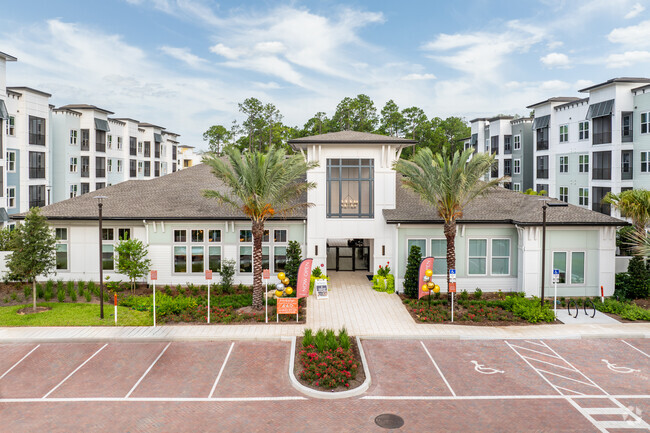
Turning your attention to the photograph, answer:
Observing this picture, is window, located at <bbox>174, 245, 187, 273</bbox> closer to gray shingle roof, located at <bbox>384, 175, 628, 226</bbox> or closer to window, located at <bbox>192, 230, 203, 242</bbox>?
window, located at <bbox>192, 230, 203, 242</bbox>

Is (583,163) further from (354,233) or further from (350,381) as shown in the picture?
(350,381)

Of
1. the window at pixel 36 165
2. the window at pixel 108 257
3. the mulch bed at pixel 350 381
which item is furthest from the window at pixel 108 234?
the window at pixel 36 165

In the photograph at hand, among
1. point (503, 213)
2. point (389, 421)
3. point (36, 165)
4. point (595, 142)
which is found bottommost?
point (389, 421)

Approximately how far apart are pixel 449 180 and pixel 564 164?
30.8 meters

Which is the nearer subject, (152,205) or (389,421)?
(389,421)

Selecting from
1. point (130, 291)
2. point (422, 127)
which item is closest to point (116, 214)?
point (130, 291)

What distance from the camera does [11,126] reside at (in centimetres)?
4297

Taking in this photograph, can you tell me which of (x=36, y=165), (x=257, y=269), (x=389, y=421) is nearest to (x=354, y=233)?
(x=257, y=269)

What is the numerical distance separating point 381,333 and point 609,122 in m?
32.2

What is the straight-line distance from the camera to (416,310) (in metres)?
23.2

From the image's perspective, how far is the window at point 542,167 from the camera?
52.5 meters

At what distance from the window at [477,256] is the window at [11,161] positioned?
122 feet

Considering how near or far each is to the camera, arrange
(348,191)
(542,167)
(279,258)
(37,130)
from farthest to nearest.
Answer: (542,167)
(37,130)
(348,191)
(279,258)

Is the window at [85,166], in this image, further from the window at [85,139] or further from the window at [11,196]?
the window at [11,196]
